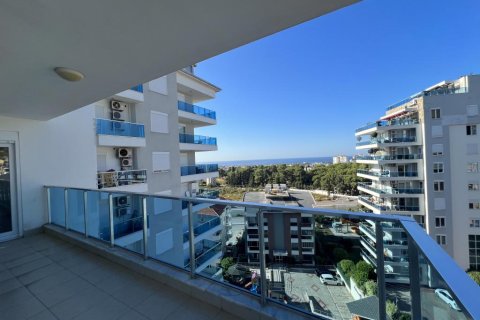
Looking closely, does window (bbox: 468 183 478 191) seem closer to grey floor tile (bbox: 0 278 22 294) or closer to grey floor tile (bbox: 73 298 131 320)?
grey floor tile (bbox: 73 298 131 320)

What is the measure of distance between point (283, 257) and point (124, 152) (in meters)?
10.9

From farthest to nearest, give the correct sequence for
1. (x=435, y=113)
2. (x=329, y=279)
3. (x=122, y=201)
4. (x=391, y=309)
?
(x=435, y=113)
(x=122, y=201)
(x=329, y=279)
(x=391, y=309)

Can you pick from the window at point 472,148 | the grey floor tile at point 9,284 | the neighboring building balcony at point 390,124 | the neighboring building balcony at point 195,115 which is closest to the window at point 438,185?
the window at point 472,148

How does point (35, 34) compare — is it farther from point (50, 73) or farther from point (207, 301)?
point (207, 301)

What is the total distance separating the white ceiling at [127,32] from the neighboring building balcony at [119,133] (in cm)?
672

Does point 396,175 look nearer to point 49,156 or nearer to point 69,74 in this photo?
point 69,74


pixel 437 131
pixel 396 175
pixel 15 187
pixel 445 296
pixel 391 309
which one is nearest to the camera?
pixel 445 296

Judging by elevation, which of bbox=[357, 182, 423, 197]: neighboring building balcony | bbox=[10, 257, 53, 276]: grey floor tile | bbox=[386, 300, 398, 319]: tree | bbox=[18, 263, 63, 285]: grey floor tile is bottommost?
bbox=[357, 182, 423, 197]: neighboring building balcony

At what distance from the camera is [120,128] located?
10.0 metres

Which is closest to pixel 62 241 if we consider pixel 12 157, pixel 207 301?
pixel 12 157

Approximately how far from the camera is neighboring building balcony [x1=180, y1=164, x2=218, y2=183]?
1480 cm

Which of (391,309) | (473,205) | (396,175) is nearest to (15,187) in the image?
(391,309)

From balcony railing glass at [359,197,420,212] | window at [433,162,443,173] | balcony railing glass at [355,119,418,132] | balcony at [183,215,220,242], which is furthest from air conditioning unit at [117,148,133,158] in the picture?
window at [433,162,443,173]

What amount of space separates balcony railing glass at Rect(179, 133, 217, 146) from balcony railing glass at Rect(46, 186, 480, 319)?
11.5 meters
